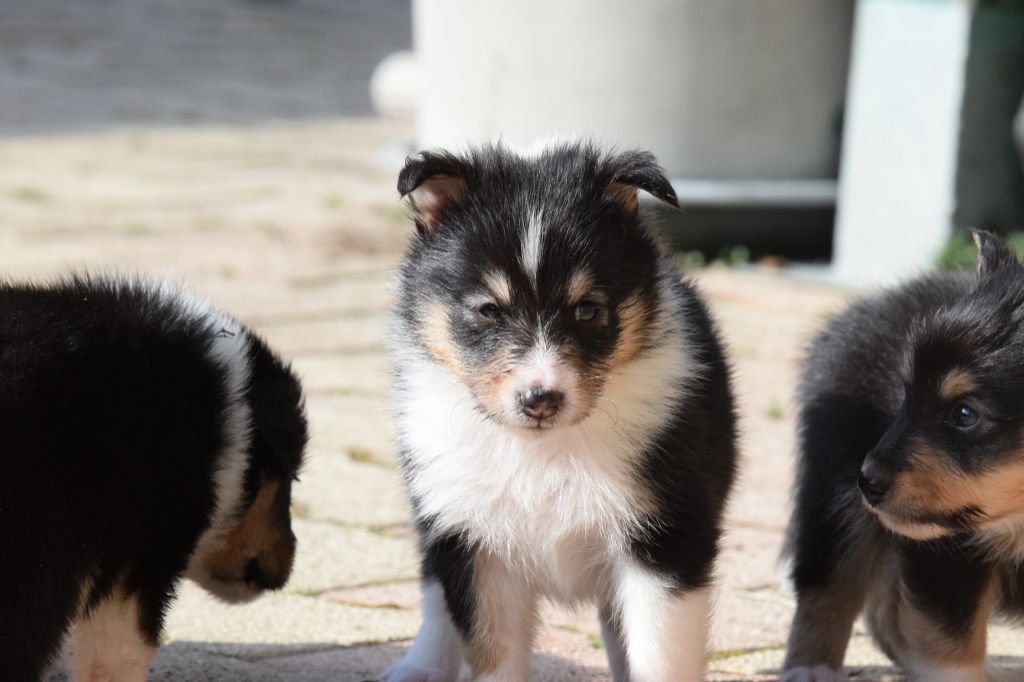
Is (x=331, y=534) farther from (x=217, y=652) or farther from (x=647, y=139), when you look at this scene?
(x=647, y=139)

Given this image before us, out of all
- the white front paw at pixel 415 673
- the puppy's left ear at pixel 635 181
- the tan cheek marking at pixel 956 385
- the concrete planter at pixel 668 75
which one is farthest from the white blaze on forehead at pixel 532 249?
the concrete planter at pixel 668 75

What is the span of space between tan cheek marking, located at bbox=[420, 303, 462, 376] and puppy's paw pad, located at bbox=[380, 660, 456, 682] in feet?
2.89

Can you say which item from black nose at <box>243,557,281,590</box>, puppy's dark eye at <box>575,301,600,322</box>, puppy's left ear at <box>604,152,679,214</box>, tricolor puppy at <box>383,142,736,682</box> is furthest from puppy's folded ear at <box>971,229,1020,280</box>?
black nose at <box>243,557,281,590</box>

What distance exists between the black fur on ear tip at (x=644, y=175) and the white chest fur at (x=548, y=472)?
0.37 meters

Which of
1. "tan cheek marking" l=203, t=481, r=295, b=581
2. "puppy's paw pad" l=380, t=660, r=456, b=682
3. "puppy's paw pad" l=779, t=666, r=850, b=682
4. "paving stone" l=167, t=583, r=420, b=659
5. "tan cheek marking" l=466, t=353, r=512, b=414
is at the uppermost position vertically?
"tan cheek marking" l=466, t=353, r=512, b=414

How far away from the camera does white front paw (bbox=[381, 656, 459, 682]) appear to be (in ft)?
12.6

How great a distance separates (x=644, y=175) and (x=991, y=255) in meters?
0.99

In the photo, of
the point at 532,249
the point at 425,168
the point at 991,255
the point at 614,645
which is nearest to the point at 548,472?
the point at 532,249

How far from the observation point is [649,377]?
3463 millimetres

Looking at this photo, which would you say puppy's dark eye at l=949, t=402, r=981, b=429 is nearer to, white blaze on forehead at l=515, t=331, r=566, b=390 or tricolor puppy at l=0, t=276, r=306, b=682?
white blaze on forehead at l=515, t=331, r=566, b=390

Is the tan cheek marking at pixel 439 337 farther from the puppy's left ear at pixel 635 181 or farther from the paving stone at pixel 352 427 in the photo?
the paving stone at pixel 352 427

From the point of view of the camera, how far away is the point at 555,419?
3.21 m

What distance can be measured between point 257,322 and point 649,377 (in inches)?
154

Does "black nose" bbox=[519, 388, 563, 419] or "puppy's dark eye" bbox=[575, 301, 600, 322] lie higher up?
"puppy's dark eye" bbox=[575, 301, 600, 322]
